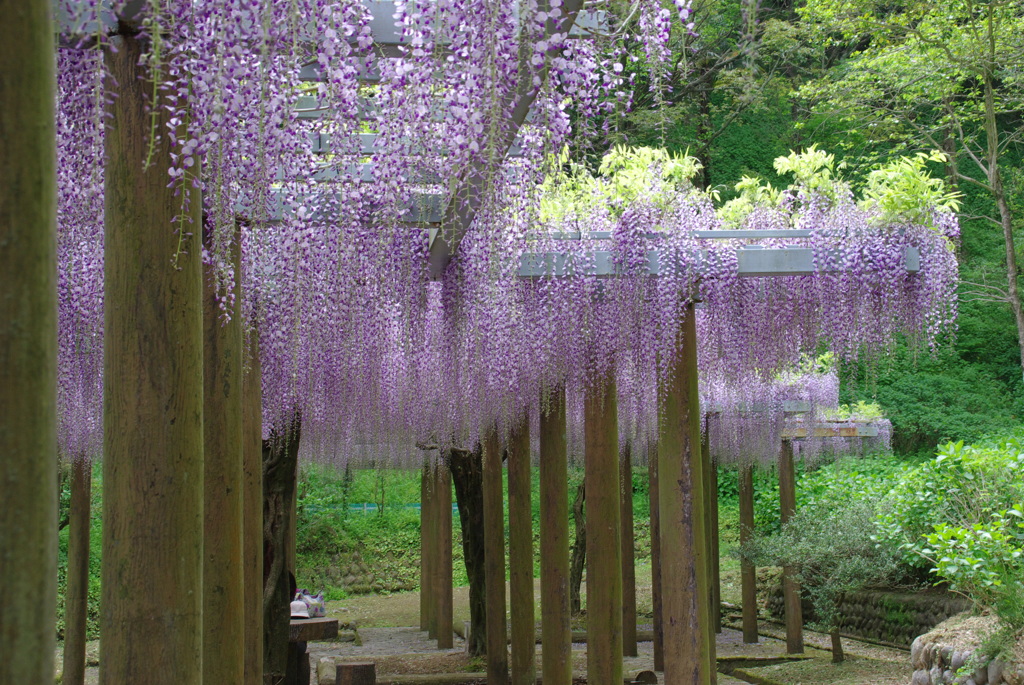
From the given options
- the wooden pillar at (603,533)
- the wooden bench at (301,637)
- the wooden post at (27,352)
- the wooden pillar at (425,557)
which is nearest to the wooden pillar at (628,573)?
the wooden pillar at (425,557)

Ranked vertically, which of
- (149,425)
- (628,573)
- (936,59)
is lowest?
(628,573)

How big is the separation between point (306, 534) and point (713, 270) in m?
12.5

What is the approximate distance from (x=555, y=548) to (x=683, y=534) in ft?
4.44

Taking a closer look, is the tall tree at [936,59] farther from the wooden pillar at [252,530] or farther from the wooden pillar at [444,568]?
the wooden pillar at [252,530]

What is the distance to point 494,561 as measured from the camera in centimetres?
872

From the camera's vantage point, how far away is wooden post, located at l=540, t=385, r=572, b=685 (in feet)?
23.2

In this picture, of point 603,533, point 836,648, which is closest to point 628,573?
point 836,648

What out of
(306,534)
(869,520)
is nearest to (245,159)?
(869,520)

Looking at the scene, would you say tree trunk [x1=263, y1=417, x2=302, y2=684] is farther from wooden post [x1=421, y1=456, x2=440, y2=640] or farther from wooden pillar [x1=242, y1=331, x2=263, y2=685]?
wooden post [x1=421, y1=456, x2=440, y2=640]

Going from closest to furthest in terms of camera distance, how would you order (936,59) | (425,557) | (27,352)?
(27,352) → (936,59) → (425,557)

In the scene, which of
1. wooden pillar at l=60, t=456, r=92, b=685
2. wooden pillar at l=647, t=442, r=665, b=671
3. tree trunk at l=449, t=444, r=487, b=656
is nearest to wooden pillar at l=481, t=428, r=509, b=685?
tree trunk at l=449, t=444, r=487, b=656

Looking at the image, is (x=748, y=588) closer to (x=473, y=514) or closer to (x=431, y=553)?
(x=473, y=514)

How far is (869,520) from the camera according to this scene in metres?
10.9

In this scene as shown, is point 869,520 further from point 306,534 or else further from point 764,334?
point 306,534
